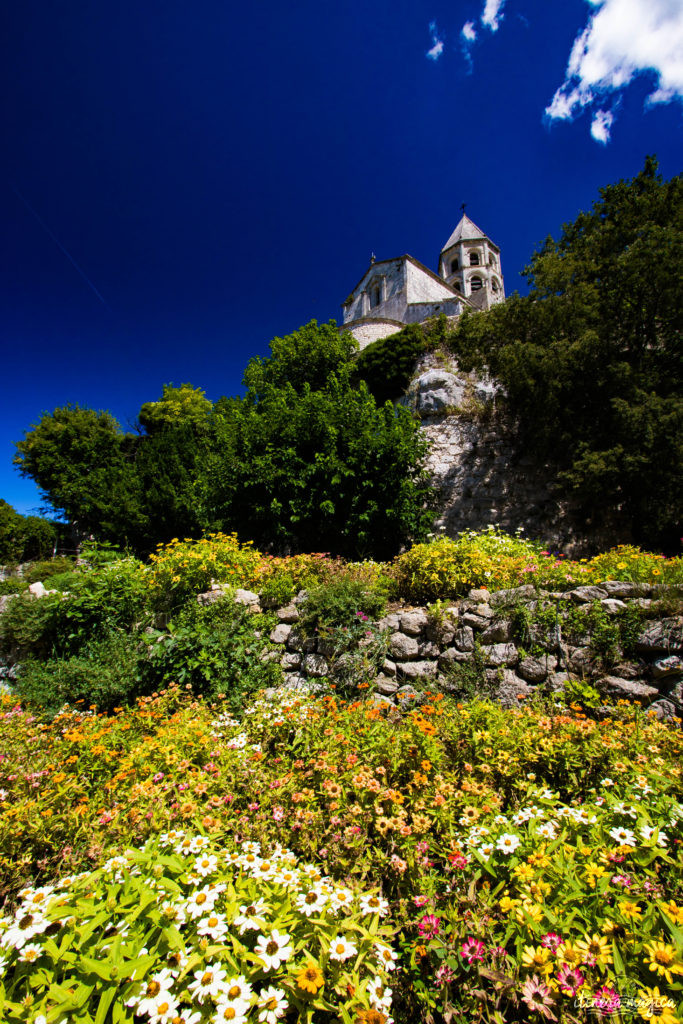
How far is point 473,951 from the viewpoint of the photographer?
1.35 m

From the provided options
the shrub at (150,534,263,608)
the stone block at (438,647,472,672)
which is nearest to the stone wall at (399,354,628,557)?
the shrub at (150,534,263,608)

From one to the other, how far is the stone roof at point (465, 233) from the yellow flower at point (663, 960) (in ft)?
137

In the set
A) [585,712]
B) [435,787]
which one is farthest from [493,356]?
[435,787]

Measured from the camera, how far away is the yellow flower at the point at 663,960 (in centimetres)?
111

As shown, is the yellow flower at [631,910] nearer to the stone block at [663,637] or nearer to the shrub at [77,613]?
the stone block at [663,637]

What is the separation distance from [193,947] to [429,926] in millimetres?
831

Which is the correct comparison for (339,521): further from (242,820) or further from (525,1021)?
(525,1021)

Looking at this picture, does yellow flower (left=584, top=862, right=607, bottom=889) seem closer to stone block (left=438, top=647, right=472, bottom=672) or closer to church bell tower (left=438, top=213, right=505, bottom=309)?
stone block (left=438, top=647, right=472, bottom=672)

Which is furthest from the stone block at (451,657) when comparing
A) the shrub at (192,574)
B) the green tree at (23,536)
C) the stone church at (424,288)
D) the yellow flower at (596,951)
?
the green tree at (23,536)

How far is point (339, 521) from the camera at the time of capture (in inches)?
362

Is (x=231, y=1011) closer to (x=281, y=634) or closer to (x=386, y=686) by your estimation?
(x=386, y=686)

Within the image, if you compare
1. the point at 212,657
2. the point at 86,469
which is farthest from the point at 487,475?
the point at 86,469

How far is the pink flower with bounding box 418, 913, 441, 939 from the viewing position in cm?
147

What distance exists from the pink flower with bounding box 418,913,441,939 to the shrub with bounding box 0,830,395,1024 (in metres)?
0.15
